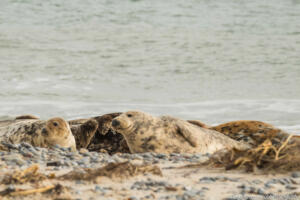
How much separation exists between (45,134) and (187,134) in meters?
1.65

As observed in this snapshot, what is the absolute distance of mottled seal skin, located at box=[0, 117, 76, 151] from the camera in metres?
6.41

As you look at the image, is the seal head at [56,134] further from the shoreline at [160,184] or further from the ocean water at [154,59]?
the ocean water at [154,59]

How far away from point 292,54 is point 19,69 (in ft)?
30.6

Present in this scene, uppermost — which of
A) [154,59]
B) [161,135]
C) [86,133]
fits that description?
[154,59]

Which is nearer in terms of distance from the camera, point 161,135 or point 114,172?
point 114,172

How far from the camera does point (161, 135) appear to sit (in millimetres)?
6430

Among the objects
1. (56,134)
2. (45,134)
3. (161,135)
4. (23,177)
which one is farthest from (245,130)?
(23,177)

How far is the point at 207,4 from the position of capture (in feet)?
85.4

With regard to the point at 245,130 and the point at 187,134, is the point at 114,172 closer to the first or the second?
the point at 187,134

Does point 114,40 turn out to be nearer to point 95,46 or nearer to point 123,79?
point 95,46

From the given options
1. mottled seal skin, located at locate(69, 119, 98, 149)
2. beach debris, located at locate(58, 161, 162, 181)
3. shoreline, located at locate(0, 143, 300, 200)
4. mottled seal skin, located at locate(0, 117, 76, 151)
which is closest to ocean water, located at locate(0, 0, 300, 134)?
mottled seal skin, located at locate(69, 119, 98, 149)

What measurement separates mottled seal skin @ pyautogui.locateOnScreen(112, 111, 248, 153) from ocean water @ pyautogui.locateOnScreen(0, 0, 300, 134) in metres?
4.17

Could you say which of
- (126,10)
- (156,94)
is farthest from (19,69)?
(126,10)

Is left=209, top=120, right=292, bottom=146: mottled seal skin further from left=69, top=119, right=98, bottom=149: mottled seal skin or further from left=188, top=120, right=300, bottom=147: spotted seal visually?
left=69, top=119, right=98, bottom=149: mottled seal skin
